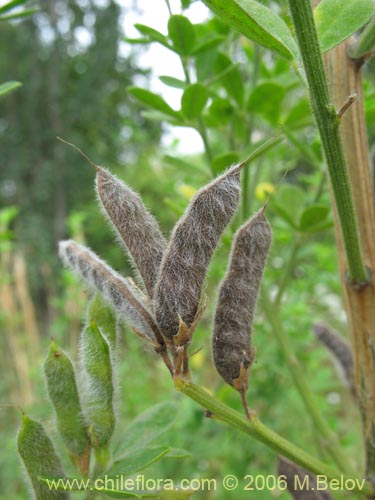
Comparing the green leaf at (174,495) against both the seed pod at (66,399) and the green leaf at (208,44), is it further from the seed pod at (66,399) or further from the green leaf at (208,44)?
the green leaf at (208,44)

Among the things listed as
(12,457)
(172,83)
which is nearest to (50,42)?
(12,457)

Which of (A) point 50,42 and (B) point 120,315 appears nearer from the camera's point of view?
(B) point 120,315

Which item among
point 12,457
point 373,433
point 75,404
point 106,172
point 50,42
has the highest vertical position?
point 50,42

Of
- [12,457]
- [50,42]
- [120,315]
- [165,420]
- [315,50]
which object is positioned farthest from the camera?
[50,42]

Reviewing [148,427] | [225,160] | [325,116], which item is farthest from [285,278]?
[325,116]

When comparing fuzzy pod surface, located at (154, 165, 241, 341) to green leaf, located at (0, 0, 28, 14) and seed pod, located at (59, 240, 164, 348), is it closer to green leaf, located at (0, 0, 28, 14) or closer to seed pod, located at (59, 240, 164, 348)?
seed pod, located at (59, 240, 164, 348)

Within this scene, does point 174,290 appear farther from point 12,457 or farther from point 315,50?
point 12,457
